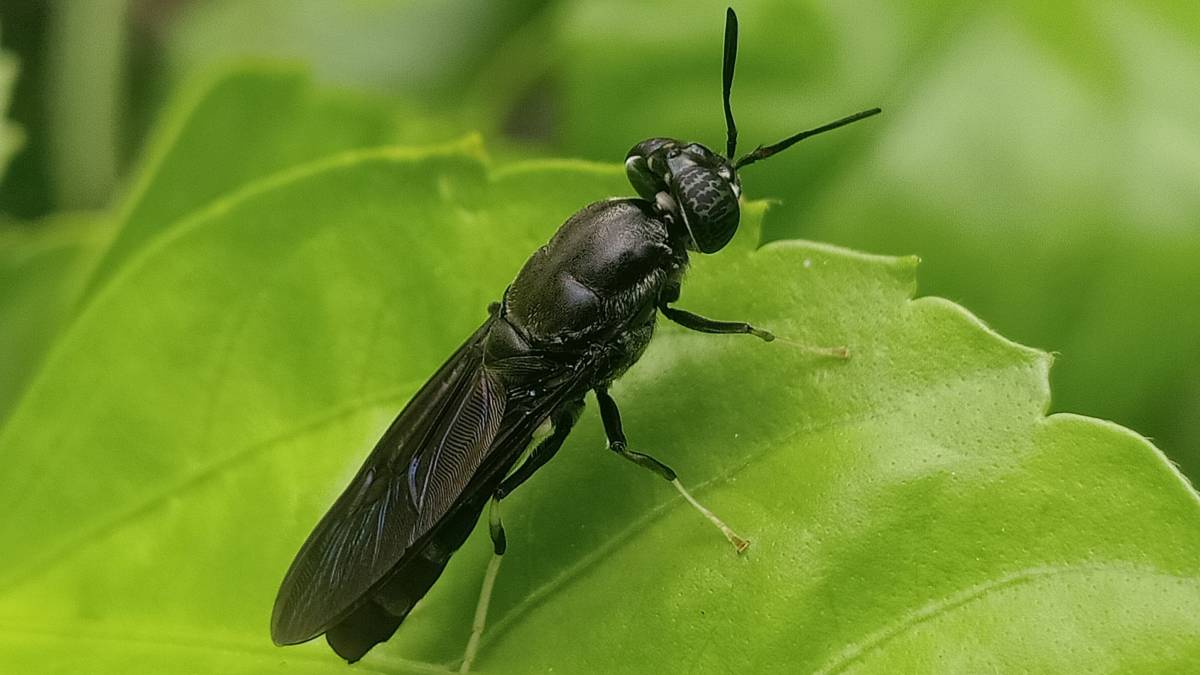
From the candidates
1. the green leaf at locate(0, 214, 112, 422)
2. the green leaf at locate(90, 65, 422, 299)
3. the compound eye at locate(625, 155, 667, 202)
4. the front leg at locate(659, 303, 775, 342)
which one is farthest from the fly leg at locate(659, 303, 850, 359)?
the green leaf at locate(0, 214, 112, 422)

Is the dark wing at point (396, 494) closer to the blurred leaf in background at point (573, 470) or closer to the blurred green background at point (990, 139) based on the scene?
the blurred leaf in background at point (573, 470)

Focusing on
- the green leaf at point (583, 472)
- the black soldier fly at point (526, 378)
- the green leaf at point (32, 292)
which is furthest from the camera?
the green leaf at point (32, 292)

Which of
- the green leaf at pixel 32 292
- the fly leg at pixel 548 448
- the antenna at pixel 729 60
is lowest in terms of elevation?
the green leaf at pixel 32 292

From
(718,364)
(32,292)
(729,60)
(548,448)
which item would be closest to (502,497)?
(548,448)

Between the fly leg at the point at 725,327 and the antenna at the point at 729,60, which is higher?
the antenna at the point at 729,60

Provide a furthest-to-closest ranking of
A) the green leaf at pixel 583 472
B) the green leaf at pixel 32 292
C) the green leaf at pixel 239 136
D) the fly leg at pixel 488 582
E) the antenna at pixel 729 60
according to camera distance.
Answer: the green leaf at pixel 32 292 → the green leaf at pixel 239 136 → the antenna at pixel 729 60 → the fly leg at pixel 488 582 → the green leaf at pixel 583 472

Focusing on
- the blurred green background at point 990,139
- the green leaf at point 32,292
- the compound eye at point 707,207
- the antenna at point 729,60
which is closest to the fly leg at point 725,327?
the compound eye at point 707,207

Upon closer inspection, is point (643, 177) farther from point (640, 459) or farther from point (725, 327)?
point (640, 459)
